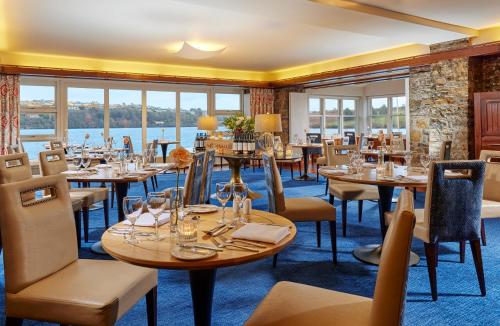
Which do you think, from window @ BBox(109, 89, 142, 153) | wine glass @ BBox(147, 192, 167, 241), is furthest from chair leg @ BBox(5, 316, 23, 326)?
window @ BBox(109, 89, 142, 153)

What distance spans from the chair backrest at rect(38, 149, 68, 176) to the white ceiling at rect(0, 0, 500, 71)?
6.32 ft

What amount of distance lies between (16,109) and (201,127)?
150 inches

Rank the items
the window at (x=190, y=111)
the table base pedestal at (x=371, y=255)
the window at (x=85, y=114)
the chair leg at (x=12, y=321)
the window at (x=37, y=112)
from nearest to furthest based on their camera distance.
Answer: the chair leg at (x=12, y=321), the table base pedestal at (x=371, y=255), the window at (x=37, y=112), the window at (x=85, y=114), the window at (x=190, y=111)

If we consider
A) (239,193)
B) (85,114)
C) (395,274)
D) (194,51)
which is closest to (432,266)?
(239,193)

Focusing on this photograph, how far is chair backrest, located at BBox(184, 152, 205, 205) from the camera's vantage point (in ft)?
9.80

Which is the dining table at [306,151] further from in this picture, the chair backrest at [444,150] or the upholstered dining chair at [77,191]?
the upholstered dining chair at [77,191]

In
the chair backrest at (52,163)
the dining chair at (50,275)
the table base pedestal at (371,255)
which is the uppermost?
the chair backrest at (52,163)

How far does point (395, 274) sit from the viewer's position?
1.16 m

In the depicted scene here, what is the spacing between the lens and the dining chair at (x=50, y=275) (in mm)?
1573

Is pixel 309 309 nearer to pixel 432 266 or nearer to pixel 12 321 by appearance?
pixel 12 321

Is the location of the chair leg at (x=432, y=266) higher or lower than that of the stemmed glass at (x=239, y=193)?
A: lower

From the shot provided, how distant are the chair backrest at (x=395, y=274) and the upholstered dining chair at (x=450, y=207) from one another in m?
1.56

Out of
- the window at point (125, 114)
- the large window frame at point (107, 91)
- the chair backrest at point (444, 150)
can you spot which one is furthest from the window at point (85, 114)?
the chair backrest at point (444, 150)

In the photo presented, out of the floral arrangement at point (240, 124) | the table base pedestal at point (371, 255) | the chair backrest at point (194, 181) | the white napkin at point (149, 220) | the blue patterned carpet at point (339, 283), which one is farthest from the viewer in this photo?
the floral arrangement at point (240, 124)
